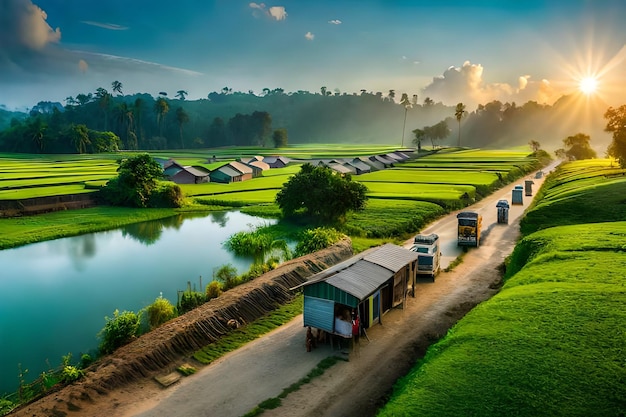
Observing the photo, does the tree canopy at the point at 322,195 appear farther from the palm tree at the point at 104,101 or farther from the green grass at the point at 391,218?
the palm tree at the point at 104,101

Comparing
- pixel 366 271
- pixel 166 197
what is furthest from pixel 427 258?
pixel 166 197

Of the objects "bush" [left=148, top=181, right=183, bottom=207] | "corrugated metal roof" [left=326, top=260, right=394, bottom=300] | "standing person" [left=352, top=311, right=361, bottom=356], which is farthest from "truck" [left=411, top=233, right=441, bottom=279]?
"bush" [left=148, top=181, right=183, bottom=207]

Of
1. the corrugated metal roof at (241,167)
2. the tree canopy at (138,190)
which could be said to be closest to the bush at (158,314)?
Result: the tree canopy at (138,190)

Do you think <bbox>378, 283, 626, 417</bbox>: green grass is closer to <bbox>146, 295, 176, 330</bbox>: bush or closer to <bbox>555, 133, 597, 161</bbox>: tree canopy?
<bbox>146, 295, 176, 330</bbox>: bush

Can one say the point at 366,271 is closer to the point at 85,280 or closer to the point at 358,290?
the point at 358,290

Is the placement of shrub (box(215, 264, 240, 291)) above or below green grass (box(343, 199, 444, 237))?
below

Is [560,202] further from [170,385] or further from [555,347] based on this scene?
[170,385]
